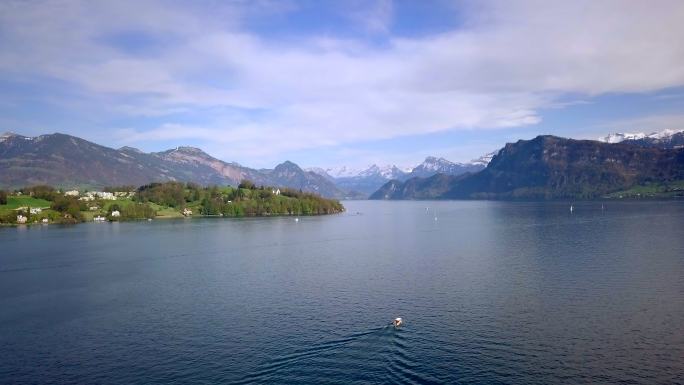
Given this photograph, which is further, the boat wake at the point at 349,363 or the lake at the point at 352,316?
the lake at the point at 352,316

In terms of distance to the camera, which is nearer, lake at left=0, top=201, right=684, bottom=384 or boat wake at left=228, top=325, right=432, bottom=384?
boat wake at left=228, top=325, right=432, bottom=384

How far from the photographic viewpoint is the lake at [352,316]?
40688 millimetres

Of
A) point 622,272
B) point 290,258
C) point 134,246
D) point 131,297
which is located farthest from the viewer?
point 134,246

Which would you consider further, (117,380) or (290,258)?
(290,258)

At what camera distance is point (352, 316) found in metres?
54.8

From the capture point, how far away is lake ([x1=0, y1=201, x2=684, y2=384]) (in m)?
40.7

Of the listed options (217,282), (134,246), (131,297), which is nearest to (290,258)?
(217,282)

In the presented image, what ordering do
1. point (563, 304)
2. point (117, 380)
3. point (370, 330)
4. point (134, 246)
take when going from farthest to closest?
point (134, 246) < point (563, 304) < point (370, 330) < point (117, 380)

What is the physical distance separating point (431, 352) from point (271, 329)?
55.9 ft

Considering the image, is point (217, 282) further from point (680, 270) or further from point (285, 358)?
point (680, 270)

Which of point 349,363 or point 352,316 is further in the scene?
point 352,316

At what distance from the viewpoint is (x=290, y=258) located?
9912 cm

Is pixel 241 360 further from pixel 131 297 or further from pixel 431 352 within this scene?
pixel 131 297

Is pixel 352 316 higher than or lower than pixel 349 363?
higher
